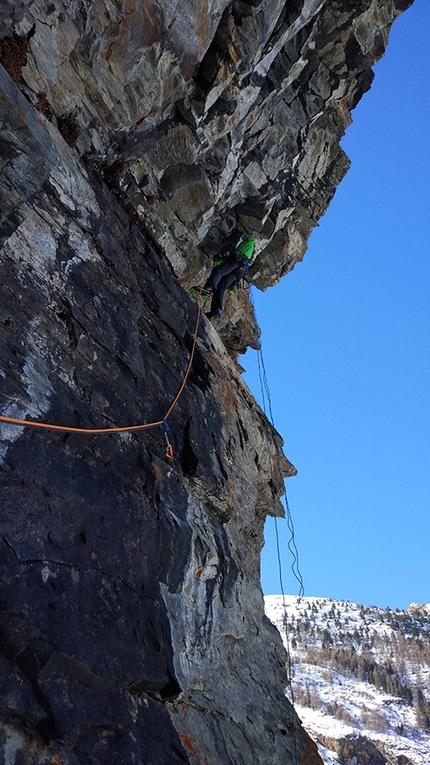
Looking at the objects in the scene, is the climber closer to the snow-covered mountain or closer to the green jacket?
the green jacket

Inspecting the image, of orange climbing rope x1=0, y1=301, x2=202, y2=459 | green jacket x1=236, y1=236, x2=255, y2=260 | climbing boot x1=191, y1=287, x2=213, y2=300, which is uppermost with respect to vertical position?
green jacket x1=236, y1=236, x2=255, y2=260

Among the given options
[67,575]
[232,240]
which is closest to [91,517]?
[67,575]

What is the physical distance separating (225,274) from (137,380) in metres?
6.72

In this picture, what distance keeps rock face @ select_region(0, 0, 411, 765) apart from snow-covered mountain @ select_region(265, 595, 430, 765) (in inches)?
3615

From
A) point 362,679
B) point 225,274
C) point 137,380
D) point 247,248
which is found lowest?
point 137,380

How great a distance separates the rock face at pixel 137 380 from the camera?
5402 mm

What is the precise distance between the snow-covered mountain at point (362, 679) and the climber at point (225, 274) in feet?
298

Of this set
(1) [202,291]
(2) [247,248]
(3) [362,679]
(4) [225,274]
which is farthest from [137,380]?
(3) [362,679]

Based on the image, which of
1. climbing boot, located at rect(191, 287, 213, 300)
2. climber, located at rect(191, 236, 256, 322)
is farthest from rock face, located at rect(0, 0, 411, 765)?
climber, located at rect(191, 236, 256, 322)

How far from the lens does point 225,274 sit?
13781 millimetres

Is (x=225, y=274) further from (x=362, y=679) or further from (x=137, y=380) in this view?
(x=362, y=679)

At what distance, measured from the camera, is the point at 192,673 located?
7.33 m

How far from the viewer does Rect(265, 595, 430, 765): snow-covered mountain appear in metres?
101

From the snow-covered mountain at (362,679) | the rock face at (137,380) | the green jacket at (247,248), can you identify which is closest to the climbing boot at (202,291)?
the rock face at (137,380)
